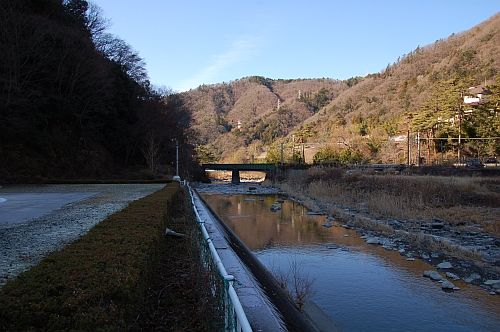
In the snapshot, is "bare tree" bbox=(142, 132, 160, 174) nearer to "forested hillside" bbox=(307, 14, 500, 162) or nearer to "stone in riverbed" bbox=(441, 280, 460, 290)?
"forested hillside" bbox=(307, 14, 500, 162)

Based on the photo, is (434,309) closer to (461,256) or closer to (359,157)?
(461,256)

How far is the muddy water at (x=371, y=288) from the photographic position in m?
7.76

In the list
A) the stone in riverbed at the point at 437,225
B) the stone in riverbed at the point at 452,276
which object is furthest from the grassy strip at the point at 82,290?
the stone in riverbed at the point at 437,225

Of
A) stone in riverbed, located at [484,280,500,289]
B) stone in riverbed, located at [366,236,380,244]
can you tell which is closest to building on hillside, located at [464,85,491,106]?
stone in riverbed, located at [366,236,380,244]

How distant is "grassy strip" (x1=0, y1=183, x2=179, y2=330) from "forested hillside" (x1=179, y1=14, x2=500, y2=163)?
50.4 meters

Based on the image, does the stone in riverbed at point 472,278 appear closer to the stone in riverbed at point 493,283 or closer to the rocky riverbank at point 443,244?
the rocky riverbank at point 443,244

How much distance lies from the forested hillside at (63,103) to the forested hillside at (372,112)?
69.4 ft

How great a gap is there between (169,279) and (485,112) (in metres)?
54.8

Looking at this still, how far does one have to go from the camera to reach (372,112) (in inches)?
3939

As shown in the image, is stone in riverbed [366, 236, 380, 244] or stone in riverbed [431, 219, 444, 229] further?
stone in riverbed [431, 219, 444, 229]

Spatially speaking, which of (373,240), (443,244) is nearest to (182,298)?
(443,244)

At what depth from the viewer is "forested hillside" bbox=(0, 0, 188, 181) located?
102 feet

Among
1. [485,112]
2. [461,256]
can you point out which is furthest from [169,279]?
[485,112]

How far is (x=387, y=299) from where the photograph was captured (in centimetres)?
899
